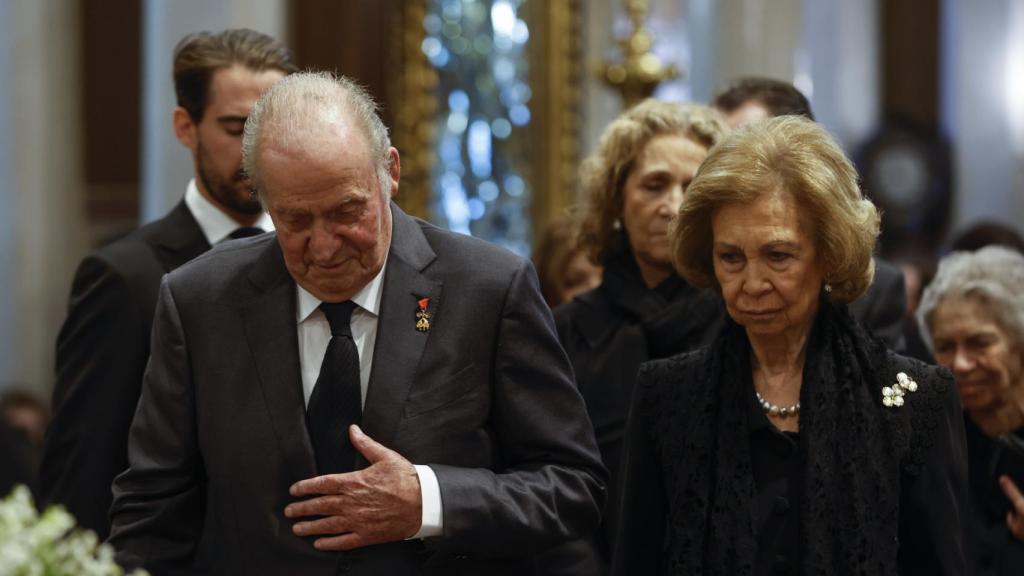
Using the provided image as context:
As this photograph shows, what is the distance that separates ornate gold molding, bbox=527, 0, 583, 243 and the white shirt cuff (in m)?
8.68

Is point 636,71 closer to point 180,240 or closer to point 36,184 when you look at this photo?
point 36,184

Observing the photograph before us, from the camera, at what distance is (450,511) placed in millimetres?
3104

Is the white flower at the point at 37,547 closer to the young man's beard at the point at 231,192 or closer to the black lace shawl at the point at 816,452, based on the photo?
the black lace shawl at the point at 816,452

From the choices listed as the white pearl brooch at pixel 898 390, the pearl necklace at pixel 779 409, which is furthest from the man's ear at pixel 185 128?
the white pearl brooch at pixel 898 390

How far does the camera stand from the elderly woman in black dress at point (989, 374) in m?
4.31

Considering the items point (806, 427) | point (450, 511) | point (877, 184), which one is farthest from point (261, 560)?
point (877, 184)

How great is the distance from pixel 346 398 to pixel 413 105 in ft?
27.8

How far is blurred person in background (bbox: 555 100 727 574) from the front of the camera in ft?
14.2

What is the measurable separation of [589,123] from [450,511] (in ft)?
29.4

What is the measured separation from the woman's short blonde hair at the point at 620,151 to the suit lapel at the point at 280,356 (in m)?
1.44

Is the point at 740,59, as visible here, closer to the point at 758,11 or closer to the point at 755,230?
the point at 758,11

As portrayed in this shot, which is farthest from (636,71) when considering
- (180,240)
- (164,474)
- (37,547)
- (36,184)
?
(37,547)

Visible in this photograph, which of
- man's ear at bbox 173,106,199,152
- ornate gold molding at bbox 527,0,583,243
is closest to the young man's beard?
man's ear at bbox 173,106,199,152

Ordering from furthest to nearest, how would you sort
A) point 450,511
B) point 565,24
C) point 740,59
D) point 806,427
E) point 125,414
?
1. point 565,24
2. point 740,59
3. point 125,414
4. point 806,427
5. point 450,511
